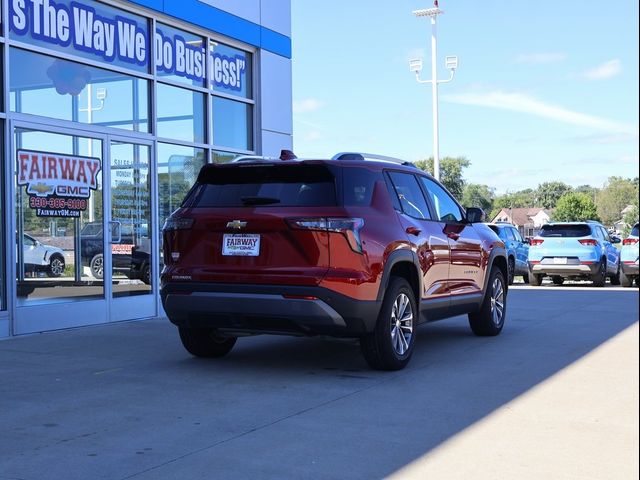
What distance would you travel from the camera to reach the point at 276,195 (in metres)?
6.91

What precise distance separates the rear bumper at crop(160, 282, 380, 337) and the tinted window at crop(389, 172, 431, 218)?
1267 mm

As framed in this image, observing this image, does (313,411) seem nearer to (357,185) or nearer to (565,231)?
(357,185)

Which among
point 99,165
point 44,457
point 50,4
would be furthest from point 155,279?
point 44,457

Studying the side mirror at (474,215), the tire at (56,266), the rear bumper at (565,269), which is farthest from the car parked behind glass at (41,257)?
the rear bumper at (565,269)

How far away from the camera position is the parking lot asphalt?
14.7 ft

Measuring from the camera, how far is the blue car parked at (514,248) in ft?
68.2

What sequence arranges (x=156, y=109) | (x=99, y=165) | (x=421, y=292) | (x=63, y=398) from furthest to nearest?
(x=156, y=109) < (x=99, y=165) < (x=421, y=292) < (x=63, y=398)

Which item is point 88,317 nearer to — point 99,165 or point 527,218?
point 99,165

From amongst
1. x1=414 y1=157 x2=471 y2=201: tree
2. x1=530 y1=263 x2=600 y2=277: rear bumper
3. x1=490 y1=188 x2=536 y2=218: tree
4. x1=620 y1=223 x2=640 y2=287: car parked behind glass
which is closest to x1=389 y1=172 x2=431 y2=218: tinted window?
x1=620 y1=223 x2=640 y2=287: car parked behind glass

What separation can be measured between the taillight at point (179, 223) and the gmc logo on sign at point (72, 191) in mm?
3529

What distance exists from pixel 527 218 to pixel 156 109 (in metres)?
136

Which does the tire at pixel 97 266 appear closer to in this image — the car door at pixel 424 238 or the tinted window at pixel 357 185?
the car door at pixel 424 238

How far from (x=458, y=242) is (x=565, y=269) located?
38.0ft

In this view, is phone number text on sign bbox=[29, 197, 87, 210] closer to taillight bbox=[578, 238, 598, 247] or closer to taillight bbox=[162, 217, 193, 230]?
taillight bbox=[162, 217, 193, 230]
